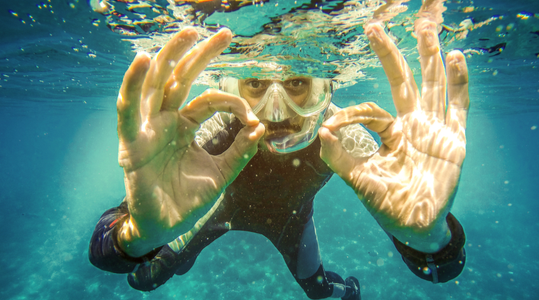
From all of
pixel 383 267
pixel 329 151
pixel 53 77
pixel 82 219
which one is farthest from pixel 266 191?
pixel 82 219

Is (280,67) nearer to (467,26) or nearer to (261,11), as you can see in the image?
(261,11)

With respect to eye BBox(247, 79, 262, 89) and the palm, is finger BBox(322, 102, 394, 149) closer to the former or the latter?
the palm

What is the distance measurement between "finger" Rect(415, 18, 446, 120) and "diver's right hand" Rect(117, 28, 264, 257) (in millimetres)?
1496

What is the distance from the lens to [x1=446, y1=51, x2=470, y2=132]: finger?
1.86m

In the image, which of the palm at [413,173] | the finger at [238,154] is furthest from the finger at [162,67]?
the palm at [413,173]

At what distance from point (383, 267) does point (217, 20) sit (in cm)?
1366

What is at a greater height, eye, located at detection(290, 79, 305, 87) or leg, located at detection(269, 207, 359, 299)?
eye, located at detection(290, 79, 305, 87)

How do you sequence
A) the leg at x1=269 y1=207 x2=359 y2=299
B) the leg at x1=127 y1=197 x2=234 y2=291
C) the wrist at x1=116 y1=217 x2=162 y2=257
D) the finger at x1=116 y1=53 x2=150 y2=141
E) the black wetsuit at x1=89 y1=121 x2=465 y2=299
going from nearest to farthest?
the finger at x1=116 y1=53 x2=150 y2=141 < the wrist at x1=116 y1=217 x2=162 y2=257 < the black wetsuit at x1=89 y1=121 x2=465 y2=299 < the leg at x1=127 y1=197 x2=234 y2=291 < the leg at x1=269 y1=207 x2=359 y2=299

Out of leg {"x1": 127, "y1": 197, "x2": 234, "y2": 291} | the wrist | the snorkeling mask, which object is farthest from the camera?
leg {"x1": 127, "y1": 197, "x2": 234, "y2": 291}

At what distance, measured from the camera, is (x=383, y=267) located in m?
12.3

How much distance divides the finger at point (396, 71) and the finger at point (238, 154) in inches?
52.2

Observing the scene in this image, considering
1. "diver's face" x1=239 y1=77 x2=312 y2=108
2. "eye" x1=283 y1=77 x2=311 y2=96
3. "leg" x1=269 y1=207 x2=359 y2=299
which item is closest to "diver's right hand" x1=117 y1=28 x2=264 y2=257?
"diver's face" x1=239 y1=77 x2=312 y2=108

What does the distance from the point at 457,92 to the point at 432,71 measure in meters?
0.27

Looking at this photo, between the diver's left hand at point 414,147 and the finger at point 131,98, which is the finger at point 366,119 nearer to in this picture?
the diver's left hand at point 414,147
